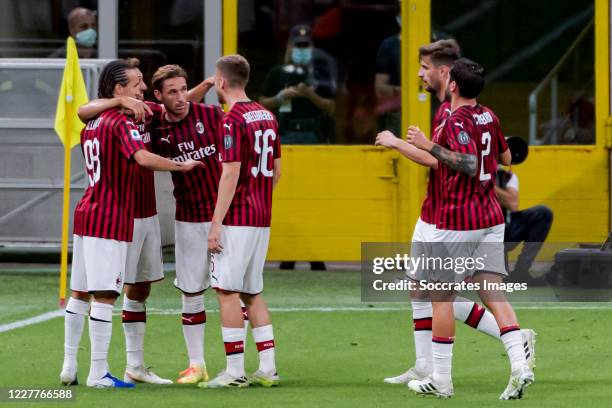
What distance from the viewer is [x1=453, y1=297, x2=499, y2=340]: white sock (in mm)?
9273

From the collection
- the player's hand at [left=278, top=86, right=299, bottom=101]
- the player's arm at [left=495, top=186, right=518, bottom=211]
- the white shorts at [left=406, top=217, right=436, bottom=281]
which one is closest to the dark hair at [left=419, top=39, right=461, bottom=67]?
the white shorts at [left=406, top=217, right=436, bottom=281]

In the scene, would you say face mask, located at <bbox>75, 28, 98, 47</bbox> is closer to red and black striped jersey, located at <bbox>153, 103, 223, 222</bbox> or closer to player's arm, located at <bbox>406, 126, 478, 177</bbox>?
red and black striped jersey, located at <bbox>153, 103, 223, 222</bbox>

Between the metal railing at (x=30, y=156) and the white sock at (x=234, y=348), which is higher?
the metal railing at (x=30, y=156)

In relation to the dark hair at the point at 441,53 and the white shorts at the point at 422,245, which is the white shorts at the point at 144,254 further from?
the dark hair at the point at 441,53

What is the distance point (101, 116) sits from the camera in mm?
8867

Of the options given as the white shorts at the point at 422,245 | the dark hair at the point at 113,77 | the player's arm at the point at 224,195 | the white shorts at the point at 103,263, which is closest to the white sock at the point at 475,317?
the white shorts at the point at 422,245

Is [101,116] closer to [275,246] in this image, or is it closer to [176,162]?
[176,162]

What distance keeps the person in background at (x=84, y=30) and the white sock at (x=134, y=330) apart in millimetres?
6065

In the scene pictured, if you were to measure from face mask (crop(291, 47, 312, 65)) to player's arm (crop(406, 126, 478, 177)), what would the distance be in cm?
631

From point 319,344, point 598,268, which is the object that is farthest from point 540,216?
point 319,344

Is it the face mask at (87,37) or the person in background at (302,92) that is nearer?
the person in background at (302,92)

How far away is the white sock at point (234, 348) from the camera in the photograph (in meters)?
8.88

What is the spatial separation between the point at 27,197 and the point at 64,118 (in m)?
2.26

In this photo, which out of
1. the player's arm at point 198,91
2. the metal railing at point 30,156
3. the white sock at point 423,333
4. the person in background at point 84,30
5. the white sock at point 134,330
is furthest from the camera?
the person in background at point 84,30
